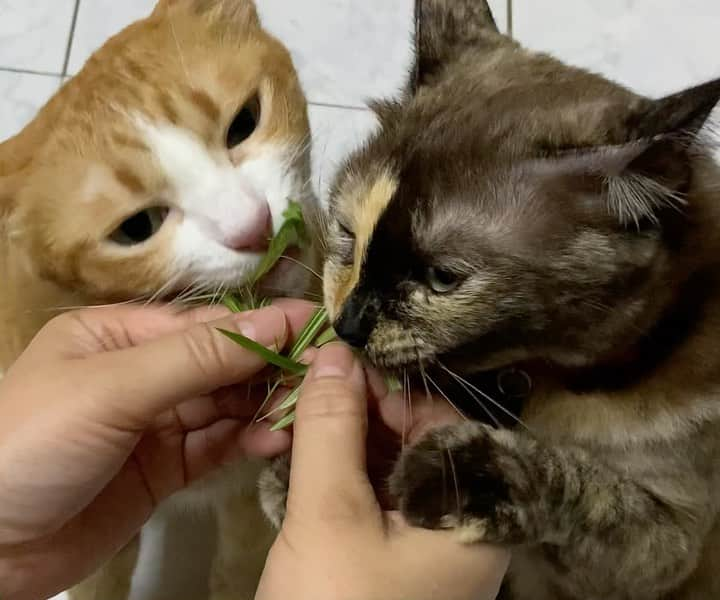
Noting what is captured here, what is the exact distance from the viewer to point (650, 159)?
89 centimetres

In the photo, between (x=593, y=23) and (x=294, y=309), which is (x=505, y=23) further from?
(x=294, y=309)

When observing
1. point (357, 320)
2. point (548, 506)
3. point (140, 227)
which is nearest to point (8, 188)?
point (140, 227)

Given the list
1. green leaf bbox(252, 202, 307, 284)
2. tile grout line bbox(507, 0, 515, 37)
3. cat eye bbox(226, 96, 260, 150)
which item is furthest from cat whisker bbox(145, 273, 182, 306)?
tile grout line bbox(507, 0, 515, 37)

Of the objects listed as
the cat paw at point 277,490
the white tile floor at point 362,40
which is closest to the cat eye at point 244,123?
the cat paw at point 277,490

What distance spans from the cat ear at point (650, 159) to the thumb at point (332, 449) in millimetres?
358

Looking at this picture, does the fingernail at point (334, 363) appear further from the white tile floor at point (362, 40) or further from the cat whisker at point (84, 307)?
the white tile floor at point (362, 40)

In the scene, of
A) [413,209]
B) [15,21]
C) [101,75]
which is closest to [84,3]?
[15,21]

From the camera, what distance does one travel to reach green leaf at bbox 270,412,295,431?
47.4 inches

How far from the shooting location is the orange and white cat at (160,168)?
1187 millimetres

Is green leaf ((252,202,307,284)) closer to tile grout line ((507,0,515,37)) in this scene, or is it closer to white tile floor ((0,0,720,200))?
white tile floor ((0,0,720,200))

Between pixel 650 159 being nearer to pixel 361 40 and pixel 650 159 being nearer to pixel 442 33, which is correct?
pixel 442 33

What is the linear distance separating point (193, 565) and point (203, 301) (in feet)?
2.48

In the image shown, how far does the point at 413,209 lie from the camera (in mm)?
966

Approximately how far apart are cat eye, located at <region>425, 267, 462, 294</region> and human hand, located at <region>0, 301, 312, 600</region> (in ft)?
0.82
